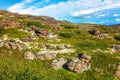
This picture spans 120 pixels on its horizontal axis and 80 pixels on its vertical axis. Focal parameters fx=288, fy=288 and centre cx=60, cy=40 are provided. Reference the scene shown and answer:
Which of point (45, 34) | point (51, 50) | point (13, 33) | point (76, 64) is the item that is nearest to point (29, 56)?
point (51, 50)

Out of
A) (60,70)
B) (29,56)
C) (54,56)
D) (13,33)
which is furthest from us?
(13,33)

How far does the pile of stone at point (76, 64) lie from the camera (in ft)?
268

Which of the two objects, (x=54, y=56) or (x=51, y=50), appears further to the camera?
(x=51, y=50)

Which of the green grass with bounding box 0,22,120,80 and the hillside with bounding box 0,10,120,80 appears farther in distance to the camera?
the hillside with bounding box 0,10,120,80

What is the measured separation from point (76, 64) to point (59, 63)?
519 centimetres

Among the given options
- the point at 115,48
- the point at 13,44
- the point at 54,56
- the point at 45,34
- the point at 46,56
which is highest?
the point at 45,34

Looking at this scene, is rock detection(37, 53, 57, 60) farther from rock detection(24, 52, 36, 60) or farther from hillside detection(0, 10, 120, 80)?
rock detection(24, 52, 36, 60)

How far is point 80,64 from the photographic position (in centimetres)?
8250

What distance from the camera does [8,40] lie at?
9350 centimetres

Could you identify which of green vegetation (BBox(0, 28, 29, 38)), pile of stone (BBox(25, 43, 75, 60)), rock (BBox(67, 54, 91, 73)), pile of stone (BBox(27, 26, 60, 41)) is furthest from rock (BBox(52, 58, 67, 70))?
green vegetation (BBox(0, 28, 29, 38))

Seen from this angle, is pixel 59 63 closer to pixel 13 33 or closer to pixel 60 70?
pixel 60 70

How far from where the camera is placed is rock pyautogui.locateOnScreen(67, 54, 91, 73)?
8170 cm

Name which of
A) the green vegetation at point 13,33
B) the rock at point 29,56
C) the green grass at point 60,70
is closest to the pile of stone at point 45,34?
the green grass at point 60,70

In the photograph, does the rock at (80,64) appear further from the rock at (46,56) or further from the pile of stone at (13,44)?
the pile of stone at (13,44)
